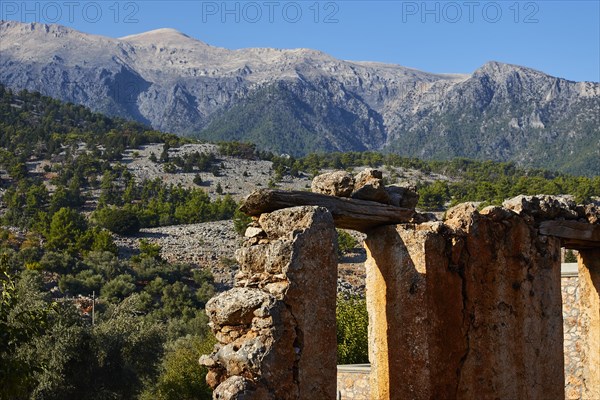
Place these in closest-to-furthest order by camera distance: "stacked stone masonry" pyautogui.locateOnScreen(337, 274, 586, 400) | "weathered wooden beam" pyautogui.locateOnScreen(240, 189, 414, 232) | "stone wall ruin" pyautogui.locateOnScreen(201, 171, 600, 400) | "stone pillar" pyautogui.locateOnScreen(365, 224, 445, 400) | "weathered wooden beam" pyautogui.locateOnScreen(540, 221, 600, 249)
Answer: "stone wall ruin" pyautogui.locateOnScreen(201, 171, 600, 400), "weathered wooden beam" pyautogui.locateOnScreen(240, 189, 414, 232), "stone pillar" pyautogui.locateOnScreen(365, 224, 445, 400), "weathered wooden beam" pyautogui.locateOnScreen(540, 221, 600, 249), "stacked stone masonry" pyautogui.locateOnScreen(337, 274, 586, 400)

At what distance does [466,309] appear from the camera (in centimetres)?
1009

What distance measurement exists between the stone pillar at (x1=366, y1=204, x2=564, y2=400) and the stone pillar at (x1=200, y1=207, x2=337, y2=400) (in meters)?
1.25

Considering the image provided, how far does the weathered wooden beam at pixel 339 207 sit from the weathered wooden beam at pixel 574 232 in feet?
8.09

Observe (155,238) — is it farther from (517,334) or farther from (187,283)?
(517,334)

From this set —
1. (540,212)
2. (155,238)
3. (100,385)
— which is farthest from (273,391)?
(155,238)

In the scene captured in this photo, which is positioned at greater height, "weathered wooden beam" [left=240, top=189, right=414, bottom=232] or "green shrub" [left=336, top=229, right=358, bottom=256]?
"green shrub" [left=336, top=229, right=358, bottom=256]

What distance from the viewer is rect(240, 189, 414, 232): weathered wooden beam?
8773 mm

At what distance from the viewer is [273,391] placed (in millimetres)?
7918

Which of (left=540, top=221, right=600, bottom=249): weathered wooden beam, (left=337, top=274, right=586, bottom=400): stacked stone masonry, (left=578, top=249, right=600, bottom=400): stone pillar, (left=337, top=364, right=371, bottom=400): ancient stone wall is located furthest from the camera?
(left=337, top=364, right=371, bottom=400): ancient stone wall

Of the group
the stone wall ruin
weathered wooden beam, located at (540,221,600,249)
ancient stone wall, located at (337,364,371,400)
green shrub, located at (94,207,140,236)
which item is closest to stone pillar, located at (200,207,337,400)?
the stone wall ruin

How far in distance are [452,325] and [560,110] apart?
173806 mm

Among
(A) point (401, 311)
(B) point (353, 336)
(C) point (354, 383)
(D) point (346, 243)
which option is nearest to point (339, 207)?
(A) point (401, 311)

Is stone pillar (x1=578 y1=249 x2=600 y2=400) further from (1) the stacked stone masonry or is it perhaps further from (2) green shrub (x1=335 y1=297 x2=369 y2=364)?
(2) green shrub (x1=335 y1=297 x2=369 y2=364)

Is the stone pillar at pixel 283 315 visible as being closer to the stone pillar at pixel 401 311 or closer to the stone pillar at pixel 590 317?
the stone pillar at pixel 401 311
